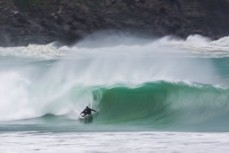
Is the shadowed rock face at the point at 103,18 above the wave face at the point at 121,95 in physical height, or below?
above

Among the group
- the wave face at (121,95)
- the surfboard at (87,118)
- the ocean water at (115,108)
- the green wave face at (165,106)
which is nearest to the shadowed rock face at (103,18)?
the ocean water at (115,108)

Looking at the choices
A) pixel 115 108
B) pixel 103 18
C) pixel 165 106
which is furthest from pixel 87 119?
pixel 103 18

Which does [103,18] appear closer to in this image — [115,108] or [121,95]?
[121,95]

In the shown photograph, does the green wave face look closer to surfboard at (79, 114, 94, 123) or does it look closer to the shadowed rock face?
surfboard at (79, 114, 94, 123)

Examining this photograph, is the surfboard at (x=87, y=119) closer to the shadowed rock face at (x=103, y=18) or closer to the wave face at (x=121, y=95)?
the wave face at (x=121, y=95)

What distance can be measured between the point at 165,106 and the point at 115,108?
1242mm

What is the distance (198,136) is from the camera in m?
16.0

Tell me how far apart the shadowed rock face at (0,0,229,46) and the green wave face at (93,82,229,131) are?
24.7m

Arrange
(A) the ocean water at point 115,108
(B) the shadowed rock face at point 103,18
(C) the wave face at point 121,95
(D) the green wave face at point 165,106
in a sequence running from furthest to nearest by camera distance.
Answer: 1. (B) the shadowed rock face at point 103,18
2. (C) the wave face at point 121,95
3. (D) the green wave face at point 165,106
4. (A) the ocean water at point 115,108

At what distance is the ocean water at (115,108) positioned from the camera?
15539 mm

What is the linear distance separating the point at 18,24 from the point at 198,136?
32773 mm

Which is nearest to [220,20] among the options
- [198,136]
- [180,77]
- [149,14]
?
[149,14]

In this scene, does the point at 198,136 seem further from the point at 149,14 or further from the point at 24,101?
the point at 149,14

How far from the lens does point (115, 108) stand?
20969 mm
